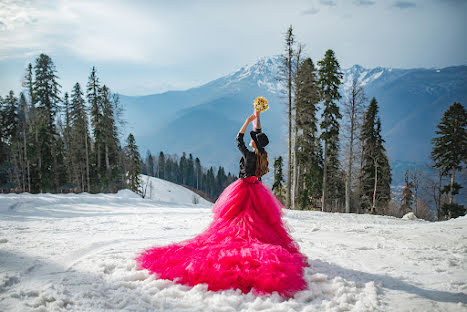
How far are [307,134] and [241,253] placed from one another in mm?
21802

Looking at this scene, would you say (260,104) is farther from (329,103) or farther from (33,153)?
(33,153)

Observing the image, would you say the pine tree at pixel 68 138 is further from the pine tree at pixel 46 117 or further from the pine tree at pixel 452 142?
the pine tree at pixel 452 142

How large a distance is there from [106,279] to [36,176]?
32.4 metres

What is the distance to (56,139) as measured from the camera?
108 ft

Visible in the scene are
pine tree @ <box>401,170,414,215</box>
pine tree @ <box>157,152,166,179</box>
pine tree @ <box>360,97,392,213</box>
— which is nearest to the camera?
pine tree @ <box>360,97,392,213</box>

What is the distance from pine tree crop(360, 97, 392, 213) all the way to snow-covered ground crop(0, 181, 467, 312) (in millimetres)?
19907

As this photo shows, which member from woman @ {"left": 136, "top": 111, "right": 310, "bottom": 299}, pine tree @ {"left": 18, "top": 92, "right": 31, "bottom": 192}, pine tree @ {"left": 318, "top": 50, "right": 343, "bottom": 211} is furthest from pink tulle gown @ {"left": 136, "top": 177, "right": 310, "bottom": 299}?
pine tree @ {"left": 18, "top": 92, "right": 31, "bottom": 192}

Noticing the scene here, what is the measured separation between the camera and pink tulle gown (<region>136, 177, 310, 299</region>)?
3.77 metres

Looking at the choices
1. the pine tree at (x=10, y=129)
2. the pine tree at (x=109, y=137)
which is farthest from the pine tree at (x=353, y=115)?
the pine tree at (x=10, y=129)

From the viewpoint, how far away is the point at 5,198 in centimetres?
1212

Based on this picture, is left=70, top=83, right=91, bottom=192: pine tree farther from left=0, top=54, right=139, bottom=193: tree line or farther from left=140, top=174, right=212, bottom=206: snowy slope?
left=140, top=174, right=212, bottom=206: snowy slope

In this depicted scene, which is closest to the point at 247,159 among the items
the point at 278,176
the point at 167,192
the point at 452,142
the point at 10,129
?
the point at 278,176

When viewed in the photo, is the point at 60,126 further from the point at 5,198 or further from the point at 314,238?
the point at 314,238

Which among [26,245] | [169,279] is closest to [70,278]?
[169,279]
